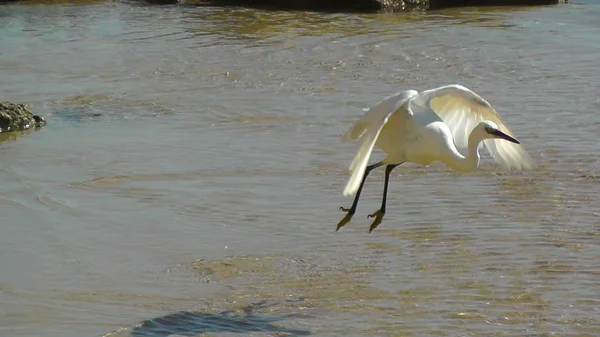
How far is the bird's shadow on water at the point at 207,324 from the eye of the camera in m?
5.19

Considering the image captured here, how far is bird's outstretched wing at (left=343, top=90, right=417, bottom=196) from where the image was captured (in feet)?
18.2

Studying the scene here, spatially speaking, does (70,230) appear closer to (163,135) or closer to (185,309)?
(185,309)

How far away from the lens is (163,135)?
9.02m

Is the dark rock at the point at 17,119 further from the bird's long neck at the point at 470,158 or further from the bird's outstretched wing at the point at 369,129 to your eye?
the bird's long neck at the point at 470,158

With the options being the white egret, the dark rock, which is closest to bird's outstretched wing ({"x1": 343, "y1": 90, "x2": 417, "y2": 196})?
the white egret

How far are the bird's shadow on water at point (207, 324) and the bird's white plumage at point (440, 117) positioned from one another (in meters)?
1.09

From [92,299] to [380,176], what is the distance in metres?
3.06

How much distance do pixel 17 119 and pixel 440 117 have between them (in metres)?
4.00

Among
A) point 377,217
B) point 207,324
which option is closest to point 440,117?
point 377,217

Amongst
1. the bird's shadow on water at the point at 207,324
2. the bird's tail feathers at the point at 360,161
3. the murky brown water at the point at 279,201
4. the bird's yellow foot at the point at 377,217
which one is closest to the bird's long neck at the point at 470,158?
the murky brown water at the point at 279,201

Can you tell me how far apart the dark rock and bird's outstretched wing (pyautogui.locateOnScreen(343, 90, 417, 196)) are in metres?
3.76

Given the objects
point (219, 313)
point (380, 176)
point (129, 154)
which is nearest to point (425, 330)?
point (219, 313)

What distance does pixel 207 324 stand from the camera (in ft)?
17.4

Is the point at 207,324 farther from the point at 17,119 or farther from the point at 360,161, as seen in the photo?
the point at 17,119
